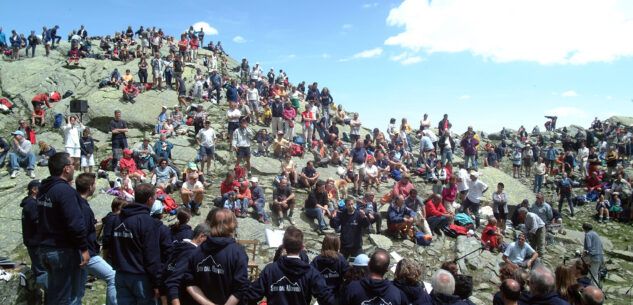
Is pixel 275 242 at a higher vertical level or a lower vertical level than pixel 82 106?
lower

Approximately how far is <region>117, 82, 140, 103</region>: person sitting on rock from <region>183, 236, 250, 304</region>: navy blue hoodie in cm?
1858

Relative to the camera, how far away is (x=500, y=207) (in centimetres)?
1281

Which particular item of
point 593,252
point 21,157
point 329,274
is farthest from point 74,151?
point 593,252

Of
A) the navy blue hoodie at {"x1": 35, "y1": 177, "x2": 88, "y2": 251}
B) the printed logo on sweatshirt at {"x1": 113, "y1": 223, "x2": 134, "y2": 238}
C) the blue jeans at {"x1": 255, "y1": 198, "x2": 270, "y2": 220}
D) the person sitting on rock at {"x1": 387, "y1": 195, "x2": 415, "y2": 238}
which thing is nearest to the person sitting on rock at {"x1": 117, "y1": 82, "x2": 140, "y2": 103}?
the blue jeans at {"x1": 255, "y1": 198, "x2": 270, "y2": 220}

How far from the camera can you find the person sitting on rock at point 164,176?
11.5 metres

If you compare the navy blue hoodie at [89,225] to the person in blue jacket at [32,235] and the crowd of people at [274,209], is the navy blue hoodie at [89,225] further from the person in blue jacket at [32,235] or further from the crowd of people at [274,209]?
the person in blue jacket at [32,235]

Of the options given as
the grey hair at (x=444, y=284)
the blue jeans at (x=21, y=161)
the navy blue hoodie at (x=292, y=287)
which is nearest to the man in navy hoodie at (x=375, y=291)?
the navy blue hoodie at (x=292, y=287)

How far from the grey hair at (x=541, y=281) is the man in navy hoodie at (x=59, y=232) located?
5.27 meters

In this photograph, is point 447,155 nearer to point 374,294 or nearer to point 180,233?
point 374,294

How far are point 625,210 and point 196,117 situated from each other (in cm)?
2078

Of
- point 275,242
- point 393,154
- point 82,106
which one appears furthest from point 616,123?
point 82,106

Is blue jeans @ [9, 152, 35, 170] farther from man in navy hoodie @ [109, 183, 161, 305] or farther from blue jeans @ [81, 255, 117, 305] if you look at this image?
man in navy hoodie @ [109, 183, 161, 305]

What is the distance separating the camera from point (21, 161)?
1204 centimetres

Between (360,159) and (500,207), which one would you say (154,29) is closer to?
(360,159)
